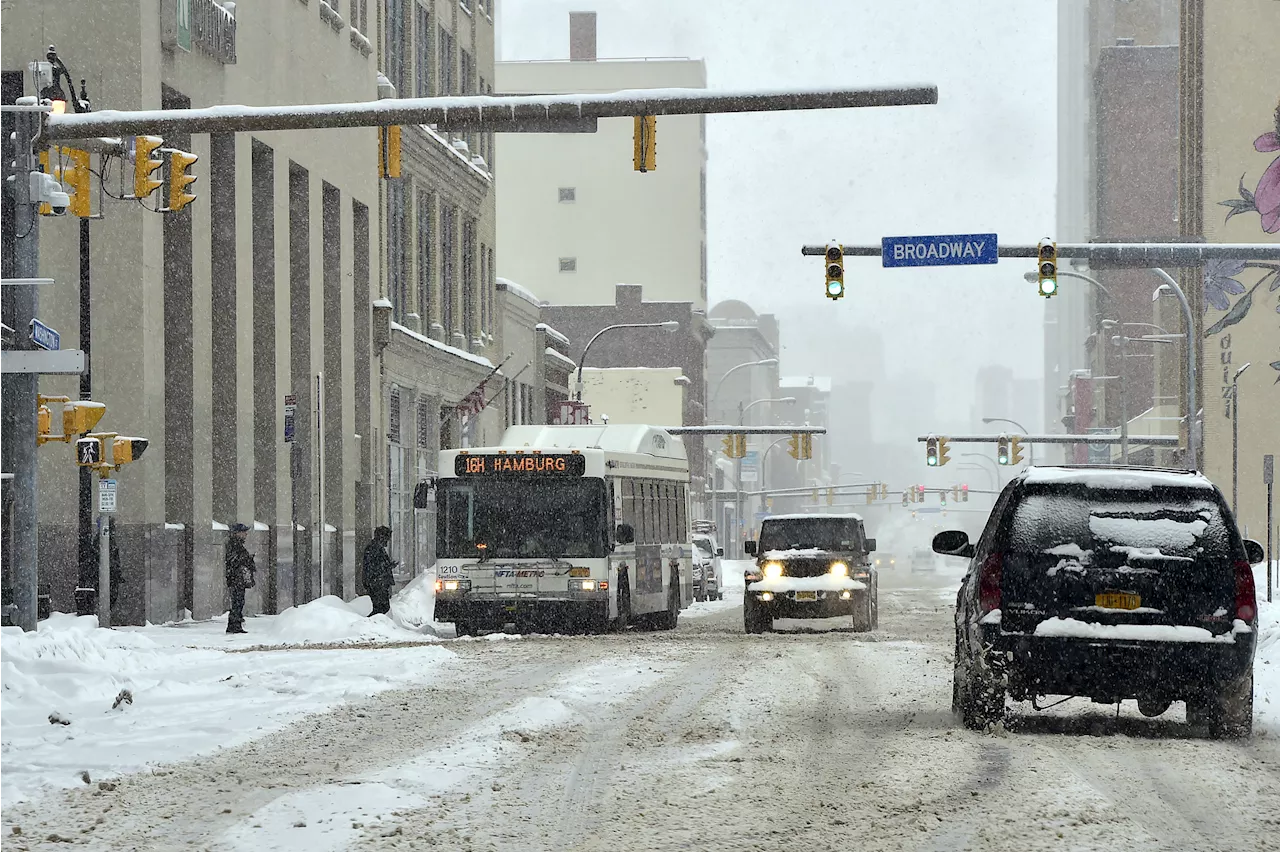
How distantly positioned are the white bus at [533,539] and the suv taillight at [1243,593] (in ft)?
54.2

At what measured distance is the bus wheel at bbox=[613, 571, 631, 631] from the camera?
30703 millimetres

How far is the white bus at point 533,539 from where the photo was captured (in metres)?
29.5

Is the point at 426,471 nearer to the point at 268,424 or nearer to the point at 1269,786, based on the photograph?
the point at 268,424

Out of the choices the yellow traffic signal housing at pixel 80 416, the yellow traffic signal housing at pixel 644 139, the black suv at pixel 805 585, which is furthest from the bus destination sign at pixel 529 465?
the yellow traffic signal housing at pixel 644 139

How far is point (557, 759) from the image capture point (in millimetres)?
12445

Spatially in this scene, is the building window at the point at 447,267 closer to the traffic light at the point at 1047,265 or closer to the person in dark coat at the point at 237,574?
the person in dark coat at the point at 237,574

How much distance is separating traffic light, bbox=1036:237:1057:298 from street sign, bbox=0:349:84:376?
1453 centimetres

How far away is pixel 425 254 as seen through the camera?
5697cm

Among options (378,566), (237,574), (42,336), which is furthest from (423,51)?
(42,336)

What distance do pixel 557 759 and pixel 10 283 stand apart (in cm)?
1344

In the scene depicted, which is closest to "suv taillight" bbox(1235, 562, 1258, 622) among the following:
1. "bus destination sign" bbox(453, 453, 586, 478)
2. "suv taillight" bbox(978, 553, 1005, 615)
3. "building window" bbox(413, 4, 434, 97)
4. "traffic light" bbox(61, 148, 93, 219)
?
"suv taillight" bbox(978, 553, 1005, 615)

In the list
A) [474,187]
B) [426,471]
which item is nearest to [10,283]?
[426,471]

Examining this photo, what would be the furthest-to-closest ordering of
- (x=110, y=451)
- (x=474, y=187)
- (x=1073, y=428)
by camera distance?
1. (x=1073, y=428)
2. (x=474, y=187)
3. (x=110, y=451)

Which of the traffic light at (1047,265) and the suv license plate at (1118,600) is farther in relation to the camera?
the traffic light at (1047,265)
